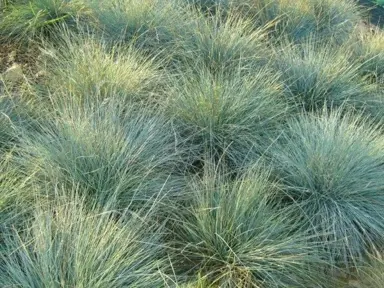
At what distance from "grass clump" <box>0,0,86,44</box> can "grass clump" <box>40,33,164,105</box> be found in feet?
1.24

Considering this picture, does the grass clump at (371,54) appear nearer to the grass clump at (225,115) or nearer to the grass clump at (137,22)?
the grass clump at (225,115)

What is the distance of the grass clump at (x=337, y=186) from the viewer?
295 centimetres

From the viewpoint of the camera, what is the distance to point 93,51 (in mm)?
3770

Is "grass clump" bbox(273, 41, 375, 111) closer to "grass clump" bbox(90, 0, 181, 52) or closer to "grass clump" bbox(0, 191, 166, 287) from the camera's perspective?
"grass clump" bbox(90, 0, 181, 52)

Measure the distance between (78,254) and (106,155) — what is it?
746mm

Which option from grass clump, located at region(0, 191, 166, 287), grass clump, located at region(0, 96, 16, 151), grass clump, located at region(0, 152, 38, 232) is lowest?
grass clump, located at region(0, 96, 16, 151)

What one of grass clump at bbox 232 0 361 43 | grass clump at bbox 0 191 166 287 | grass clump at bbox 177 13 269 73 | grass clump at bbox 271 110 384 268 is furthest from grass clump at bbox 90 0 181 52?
grass clump at bbox 0 191 166 287

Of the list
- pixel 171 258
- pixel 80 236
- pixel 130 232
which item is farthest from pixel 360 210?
pixel 80 236

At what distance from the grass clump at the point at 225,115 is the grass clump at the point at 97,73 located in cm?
23

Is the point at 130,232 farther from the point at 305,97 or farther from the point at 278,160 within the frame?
the point at 305,97

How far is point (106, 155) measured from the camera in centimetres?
284

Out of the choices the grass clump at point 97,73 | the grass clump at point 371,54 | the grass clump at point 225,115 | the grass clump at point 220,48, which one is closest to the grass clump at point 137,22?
the grass clump at point 220,48

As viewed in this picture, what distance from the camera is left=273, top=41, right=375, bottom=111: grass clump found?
4.09 metres

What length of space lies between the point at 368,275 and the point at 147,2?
A: 9.18ft
